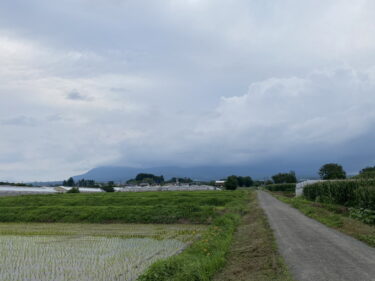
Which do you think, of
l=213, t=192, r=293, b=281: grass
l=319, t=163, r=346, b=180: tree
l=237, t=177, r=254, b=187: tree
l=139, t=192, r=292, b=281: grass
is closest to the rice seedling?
l=139, t=192, r=292, b=281: grass

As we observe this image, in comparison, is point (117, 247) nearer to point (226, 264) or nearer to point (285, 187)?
point (226, 264)

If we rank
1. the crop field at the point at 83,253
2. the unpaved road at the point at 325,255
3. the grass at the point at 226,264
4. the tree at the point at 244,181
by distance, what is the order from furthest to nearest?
the tree at the point at 244,181 → the crop field at the point at 83,253 → the unpaved road at the point at 325,255 → the grass at the point at 226,264

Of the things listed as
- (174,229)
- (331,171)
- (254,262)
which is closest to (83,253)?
(254,262)

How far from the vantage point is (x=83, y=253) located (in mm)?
13586

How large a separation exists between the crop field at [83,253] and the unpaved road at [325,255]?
4.25 meters

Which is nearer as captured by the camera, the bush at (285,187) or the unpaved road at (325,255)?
the unpaved road at (325,255)

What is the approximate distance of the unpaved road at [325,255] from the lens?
28.2ft

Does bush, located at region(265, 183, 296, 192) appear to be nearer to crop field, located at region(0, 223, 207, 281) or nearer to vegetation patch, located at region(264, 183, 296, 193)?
vegetation patch, located at region(264, 183, 296, 193)

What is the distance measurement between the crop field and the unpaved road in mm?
4246

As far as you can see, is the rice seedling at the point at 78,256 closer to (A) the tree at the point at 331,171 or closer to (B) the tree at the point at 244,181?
(A) the tree at the point at 331,171

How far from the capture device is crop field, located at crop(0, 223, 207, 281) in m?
10.4

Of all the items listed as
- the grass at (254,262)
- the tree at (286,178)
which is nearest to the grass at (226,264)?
the grass at (254,262)

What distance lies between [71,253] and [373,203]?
17.6 metres

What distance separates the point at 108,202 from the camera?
38062mm
